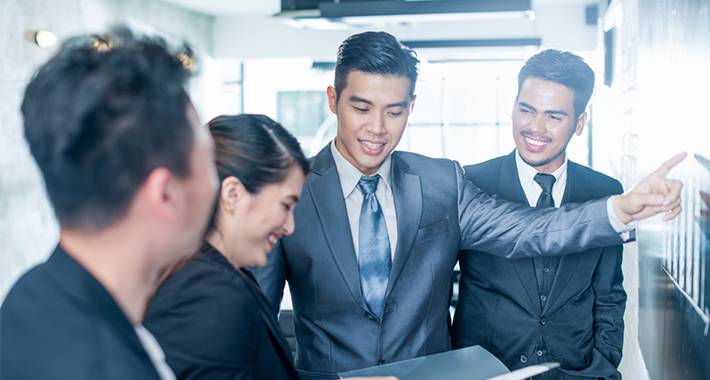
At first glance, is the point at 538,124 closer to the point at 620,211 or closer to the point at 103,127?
the point at 620,211

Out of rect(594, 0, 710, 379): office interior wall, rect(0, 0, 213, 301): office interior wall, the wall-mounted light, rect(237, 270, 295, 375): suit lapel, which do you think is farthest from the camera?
the wall-mounted light

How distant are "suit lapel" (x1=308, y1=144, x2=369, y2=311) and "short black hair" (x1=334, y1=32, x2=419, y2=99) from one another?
0.22 meters

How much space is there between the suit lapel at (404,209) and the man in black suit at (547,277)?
0.28 metres

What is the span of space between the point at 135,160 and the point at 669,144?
1.02m

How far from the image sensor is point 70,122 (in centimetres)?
72

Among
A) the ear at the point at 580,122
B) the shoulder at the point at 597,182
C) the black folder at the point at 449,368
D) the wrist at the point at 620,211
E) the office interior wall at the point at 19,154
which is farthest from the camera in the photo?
the office interior wall at the point at 19,154

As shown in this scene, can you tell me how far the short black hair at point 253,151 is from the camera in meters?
1.28

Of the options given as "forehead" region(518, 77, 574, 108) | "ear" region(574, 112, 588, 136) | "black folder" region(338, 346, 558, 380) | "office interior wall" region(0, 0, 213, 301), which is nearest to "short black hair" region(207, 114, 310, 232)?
"black folder" region(338, 346, 558, 380)

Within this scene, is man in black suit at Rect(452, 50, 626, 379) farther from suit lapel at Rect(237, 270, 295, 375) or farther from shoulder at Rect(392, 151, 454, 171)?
suit lapel at Rect(237, 270, 295, 375)

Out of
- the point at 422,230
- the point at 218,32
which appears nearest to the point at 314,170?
the point at 422,230

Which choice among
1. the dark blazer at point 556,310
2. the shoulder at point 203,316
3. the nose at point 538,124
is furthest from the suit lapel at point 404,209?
the shoulder at point 203,316

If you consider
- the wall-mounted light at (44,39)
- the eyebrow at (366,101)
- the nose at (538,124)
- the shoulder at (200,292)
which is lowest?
the shoulder at (200,292)

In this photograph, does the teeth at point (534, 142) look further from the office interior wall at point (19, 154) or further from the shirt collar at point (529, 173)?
the office interior wall at point (19, 154)

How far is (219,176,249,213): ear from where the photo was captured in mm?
1268
